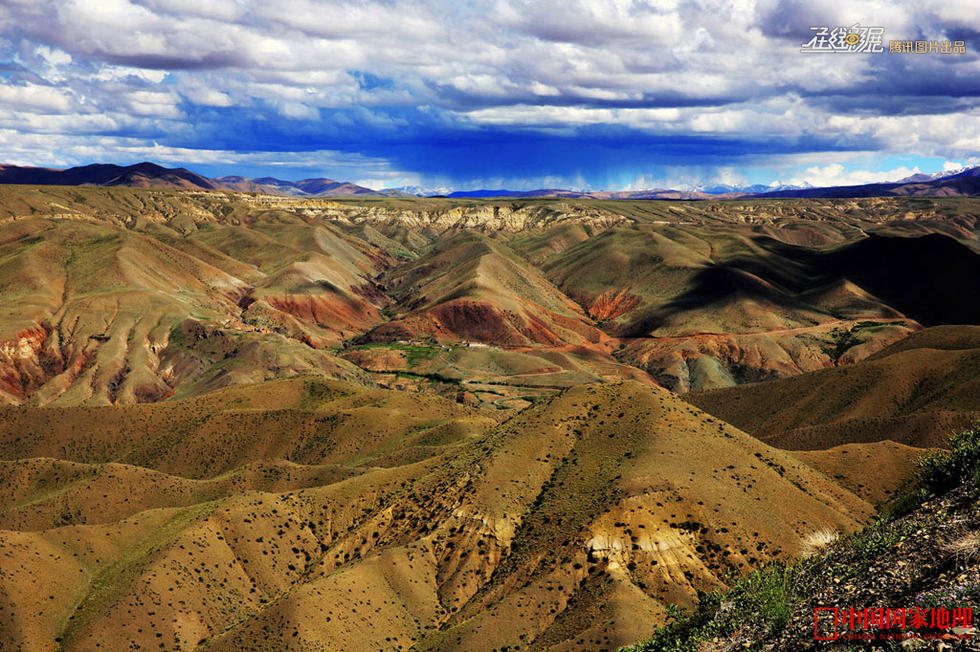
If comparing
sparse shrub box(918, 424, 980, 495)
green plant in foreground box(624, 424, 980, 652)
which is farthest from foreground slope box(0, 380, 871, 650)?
sparse shrub box(918, 424, 980, 495)

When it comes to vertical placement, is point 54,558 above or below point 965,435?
below

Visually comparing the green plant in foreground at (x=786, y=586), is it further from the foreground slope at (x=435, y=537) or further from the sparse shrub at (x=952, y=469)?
the foreground slope at (x=435, y=537)

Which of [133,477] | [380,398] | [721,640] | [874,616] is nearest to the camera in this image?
[874,616]

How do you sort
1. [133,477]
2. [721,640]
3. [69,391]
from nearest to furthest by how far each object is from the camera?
[721,640] → [133,477] → [69,391]

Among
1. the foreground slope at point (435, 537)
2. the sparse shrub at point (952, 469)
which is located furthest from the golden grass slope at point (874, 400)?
the sparse shrub at point (952, 469)

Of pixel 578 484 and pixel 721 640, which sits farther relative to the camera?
pixel 578 484

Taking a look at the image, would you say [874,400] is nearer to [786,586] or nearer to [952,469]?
[952,469]

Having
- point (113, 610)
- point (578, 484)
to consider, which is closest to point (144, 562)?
point (113, 610)

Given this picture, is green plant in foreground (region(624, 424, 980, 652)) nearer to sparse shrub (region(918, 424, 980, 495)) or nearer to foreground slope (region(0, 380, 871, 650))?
sparse shrub (region(918, 424, 980, 495))

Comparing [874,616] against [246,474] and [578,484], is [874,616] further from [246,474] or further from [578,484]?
[246,474]

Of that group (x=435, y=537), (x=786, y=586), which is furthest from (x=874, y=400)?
(x=786, y=586)
